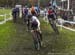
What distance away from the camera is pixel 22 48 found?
17.2 metres

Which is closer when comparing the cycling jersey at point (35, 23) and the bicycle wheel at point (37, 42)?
the bicycle wheel at point (37, 42)

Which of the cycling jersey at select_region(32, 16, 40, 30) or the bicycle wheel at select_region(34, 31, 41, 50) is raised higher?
the cycling jersey at select_region(32, 16, 40, 30)

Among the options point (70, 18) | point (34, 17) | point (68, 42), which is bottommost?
point (70, 18)

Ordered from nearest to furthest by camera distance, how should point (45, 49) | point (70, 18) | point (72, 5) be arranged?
Answer: 1. point (45, 49)
2. point (70, 18)
3. point (72, 5)

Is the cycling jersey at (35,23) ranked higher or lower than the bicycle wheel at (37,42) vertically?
higher

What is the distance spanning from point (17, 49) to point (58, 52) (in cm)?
199

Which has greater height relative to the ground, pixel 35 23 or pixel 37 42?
pixel 35 23

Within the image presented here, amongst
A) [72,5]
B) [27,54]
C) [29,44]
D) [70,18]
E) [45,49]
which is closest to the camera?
[27,54]

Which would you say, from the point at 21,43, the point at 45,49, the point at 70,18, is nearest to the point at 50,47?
the point at 45,49

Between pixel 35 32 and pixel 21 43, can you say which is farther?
pixel 21 43

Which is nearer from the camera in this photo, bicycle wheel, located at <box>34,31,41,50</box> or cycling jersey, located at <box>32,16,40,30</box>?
bicycle wheel, located at <box>34,31,41,50</box>

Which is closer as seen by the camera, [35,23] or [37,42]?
[37,42]

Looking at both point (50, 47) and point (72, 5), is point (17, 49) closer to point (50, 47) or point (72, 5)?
point (50, 47)

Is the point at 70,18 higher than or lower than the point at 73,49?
lower
